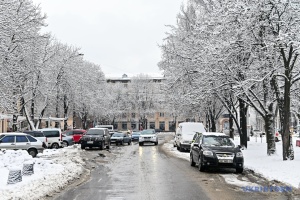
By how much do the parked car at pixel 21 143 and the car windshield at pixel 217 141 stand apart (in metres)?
11.6

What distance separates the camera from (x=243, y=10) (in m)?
17.5

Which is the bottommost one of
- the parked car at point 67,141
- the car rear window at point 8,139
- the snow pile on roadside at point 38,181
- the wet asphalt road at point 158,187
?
Answer: the wet asphalt road at point 158,187

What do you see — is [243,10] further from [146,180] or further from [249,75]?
[146,180]

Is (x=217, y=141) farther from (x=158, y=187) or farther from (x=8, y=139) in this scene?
(x=8, y=139)

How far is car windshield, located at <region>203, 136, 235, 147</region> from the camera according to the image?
58.5ft

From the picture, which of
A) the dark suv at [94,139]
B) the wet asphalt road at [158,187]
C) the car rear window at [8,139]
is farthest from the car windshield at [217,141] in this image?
the dark suv at [94,139]

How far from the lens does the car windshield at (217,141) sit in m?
17.8

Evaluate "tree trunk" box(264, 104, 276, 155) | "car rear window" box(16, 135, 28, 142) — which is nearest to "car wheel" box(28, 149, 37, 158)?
"car rear window" box(16, 135, 28, 142)

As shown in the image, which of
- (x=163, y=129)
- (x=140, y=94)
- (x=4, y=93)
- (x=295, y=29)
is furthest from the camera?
(x=163, y=129)

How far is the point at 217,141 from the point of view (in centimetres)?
1809

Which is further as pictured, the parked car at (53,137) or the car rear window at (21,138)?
the parked car at (53,137)

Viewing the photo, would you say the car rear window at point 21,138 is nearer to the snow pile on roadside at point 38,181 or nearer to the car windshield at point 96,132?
the snow pile on roadside at point 38,181

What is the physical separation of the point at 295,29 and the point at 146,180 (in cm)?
857

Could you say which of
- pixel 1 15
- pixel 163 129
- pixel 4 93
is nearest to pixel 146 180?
pixel 1 15
